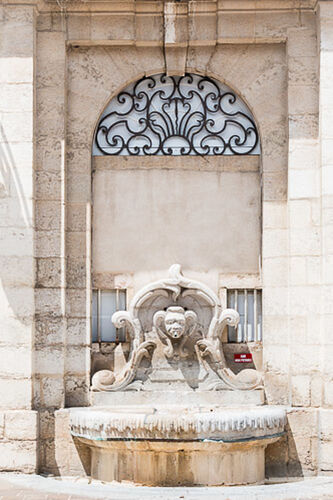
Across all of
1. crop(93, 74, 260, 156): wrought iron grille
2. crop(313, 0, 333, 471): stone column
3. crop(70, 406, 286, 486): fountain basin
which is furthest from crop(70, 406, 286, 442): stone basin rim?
crop(93, 74, 260, 156): wrought iron grille

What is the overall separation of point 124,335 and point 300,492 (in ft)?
9.14

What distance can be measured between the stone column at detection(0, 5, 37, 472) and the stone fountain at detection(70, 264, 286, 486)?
648 mm

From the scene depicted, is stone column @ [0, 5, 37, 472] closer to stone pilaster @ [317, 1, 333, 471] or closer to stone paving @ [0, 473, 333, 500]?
stone paving @ [0, 473, 333, 500]

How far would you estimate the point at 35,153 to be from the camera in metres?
10.6

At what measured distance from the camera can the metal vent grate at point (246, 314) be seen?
10797 mm

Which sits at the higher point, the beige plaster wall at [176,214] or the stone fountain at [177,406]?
the beige plaster wall at [176,214]

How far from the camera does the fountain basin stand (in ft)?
30.5

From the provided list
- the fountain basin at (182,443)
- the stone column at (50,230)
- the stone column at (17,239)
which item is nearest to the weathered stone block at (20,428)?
the stone column at (17,239)

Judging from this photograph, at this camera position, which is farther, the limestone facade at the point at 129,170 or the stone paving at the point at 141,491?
the limestone facade at the point at 129,170

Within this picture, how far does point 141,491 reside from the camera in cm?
910

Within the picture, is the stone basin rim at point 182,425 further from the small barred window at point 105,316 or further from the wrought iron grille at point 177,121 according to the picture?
the wrought iron grille at point 177,121

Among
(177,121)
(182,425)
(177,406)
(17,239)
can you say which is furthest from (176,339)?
(177,121)

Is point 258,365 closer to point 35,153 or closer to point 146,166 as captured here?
point 146,166

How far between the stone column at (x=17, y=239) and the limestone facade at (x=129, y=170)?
1cm
